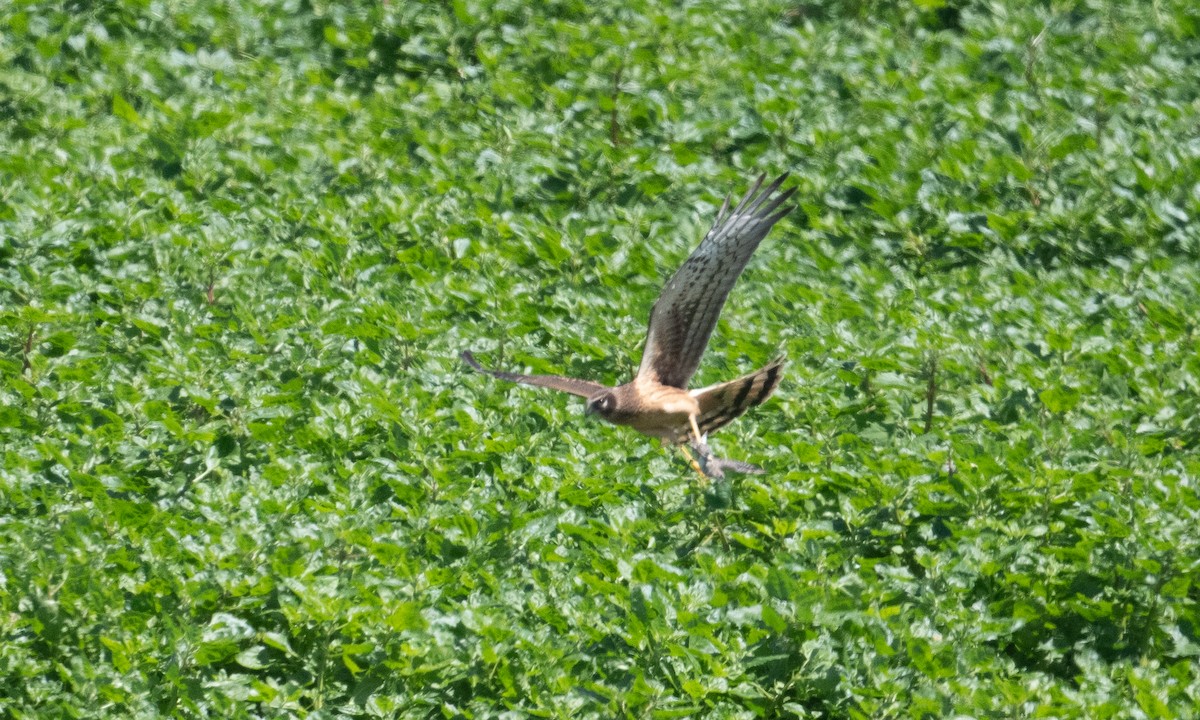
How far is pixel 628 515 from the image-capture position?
19.3ft

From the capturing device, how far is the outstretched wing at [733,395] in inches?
237

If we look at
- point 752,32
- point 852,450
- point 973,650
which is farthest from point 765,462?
point 752,32

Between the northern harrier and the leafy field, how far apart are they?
0.72 feet

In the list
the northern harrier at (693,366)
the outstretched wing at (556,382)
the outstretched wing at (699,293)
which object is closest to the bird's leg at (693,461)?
the northern harrier at (693,366)

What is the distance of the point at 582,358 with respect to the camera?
7.04 meters

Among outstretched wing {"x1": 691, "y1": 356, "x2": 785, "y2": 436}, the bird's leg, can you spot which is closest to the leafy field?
the bird's leg

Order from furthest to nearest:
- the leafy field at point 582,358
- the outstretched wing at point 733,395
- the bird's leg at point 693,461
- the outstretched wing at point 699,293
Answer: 1. the bird's leg at point 693,461
2. the outstretched wing at point 733,395
3. the outstretched wing at point 699,293
4. the leafy field at point 582,358

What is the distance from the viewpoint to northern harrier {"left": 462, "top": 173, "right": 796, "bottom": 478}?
5.89 meters

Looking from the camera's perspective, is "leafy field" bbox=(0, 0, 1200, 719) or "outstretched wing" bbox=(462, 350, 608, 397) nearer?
"leafy field" bbox=(0, 0, 1200, 719)

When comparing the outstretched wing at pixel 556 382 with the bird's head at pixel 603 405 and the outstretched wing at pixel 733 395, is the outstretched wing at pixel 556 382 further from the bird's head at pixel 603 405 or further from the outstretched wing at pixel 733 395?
Answer: the outstretched wing at pixel 733 395

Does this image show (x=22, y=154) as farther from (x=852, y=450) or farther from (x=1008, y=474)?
(x=1008, y=474)

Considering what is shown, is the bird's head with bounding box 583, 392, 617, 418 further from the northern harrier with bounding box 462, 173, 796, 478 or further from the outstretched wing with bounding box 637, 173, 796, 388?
the outstretched wing with bounding box 637, 173, 796, 388

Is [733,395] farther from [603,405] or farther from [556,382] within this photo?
[556,382]

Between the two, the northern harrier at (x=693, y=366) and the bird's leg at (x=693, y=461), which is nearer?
the northern harrier at (x=693, y=366)
